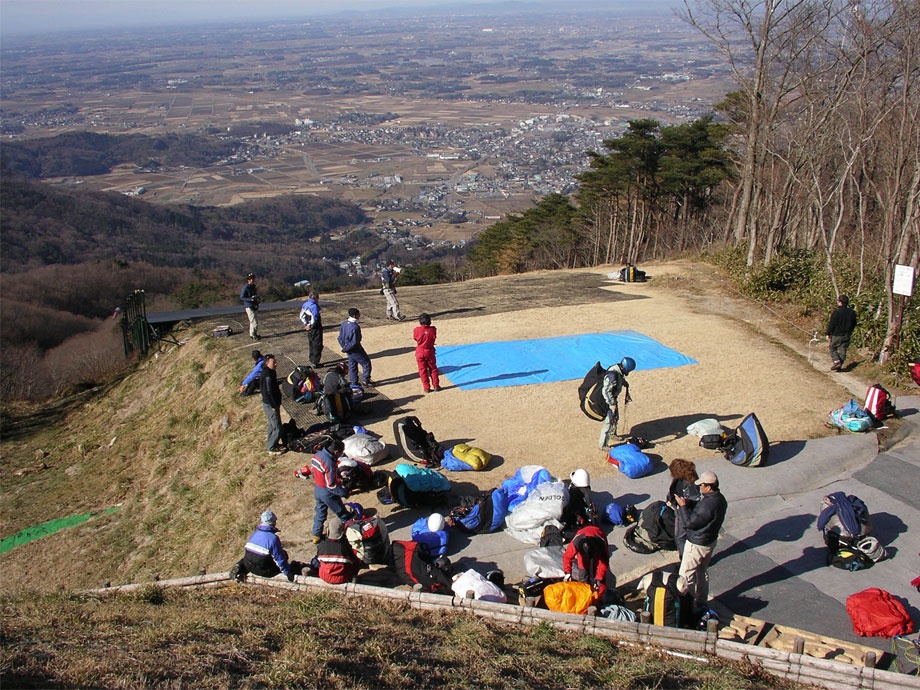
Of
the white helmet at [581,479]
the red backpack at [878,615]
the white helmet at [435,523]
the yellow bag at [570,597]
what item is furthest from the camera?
the white helmet at [581,479]

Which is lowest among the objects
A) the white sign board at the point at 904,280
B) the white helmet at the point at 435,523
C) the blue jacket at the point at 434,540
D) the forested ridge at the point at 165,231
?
the forested ridge at the point at 165,231

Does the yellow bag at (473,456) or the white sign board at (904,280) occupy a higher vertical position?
the white sign board at (904,280)

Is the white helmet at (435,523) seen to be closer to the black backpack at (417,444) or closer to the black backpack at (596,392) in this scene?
the black backpack at (417,444)

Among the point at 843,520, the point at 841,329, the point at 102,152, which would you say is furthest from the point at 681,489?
the point at 102,152

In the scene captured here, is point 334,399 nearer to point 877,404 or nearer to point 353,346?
point 353,346

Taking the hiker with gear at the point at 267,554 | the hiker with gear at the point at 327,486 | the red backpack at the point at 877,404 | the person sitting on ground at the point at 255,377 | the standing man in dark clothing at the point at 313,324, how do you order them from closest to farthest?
the hiker with gear at the point at 267,554
the hiker with gear at the point at 327,486
the person sitting on ground at the point at 255,377
the red backpack at the point at 877,404
the standing man in dark clothing at the point at 313,324

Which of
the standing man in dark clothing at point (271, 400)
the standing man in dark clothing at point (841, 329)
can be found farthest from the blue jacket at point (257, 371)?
the standing man in dark clothing at point (841, 329)

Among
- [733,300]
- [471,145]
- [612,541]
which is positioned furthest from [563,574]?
[471,145]
